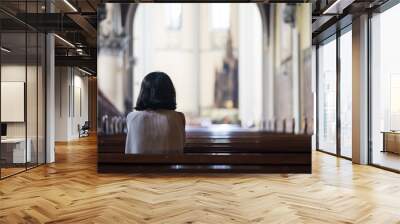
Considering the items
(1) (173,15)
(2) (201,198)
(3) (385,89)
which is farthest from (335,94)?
(2) (201,198)

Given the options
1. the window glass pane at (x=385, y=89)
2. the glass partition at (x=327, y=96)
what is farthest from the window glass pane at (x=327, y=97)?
the window glass pane at (x=385, y=89)

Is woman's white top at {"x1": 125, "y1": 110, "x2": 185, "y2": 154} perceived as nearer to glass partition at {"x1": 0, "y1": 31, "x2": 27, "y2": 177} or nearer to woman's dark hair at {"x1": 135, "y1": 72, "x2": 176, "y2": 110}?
woman's dark hair at {"x1": 135, "y1": 72, "x2": 176, "y2": 110}

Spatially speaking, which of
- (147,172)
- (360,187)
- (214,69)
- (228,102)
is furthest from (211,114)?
(360,187)

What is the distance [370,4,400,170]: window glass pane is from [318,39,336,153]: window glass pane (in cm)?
187

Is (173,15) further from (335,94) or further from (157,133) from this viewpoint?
(335,94)

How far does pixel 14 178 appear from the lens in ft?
18.6

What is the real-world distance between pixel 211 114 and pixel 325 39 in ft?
17.0

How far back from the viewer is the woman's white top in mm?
5496

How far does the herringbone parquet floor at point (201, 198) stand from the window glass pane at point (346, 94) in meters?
1.91

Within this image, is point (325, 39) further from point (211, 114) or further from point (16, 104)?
point (16, 104)

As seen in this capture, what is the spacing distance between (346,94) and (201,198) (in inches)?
205

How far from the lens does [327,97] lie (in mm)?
9508

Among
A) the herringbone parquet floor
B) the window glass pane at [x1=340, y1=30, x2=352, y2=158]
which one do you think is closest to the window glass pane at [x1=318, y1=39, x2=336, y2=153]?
the window glass pane at [x1=340, y1=30, x2=352, y2=158]

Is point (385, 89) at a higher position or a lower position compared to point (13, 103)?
higher
